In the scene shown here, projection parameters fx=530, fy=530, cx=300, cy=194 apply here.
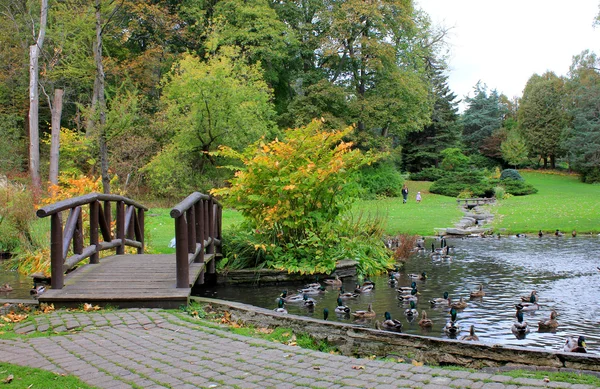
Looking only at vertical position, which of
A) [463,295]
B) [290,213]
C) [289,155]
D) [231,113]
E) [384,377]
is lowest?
[463,295]

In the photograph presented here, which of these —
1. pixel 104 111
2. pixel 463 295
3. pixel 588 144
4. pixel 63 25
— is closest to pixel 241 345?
pixel 463 295

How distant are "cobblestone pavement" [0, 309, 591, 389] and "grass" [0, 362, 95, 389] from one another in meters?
0.10

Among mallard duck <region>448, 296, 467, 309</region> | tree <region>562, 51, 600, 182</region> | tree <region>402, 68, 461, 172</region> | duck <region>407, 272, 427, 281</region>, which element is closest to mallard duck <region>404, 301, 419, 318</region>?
mallard duck <region>448, 296, 467, 309</region>

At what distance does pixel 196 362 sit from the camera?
4.52m

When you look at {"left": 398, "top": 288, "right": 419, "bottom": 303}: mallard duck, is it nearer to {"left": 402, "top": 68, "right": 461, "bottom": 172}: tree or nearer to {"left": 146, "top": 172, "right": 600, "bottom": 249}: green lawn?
{"left": 146, "top": 172, "right": 600, "bottom": 249}: green lawn

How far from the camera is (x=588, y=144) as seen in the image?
47938 millimetres

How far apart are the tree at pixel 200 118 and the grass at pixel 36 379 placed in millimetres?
24359

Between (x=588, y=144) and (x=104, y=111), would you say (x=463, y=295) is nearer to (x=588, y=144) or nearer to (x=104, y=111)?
(x=104, y=111)

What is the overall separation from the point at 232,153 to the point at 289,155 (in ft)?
5.07

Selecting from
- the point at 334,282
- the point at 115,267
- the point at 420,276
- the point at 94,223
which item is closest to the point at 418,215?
the point at 420,276

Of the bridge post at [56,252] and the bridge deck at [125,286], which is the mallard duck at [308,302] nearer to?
the bridge deck at [125,286]

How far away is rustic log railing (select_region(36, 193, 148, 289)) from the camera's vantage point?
6.89 meters

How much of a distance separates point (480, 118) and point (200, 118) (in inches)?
1691

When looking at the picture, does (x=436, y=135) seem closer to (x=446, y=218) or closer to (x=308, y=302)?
(x=446, y=218)
